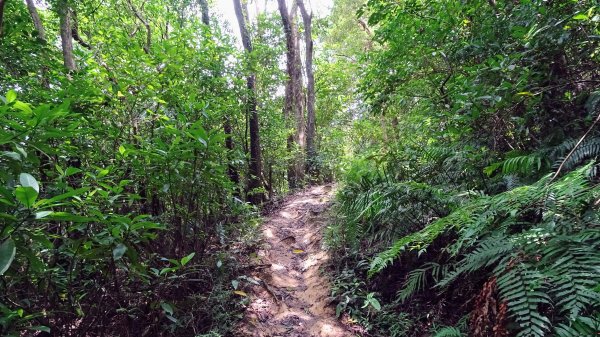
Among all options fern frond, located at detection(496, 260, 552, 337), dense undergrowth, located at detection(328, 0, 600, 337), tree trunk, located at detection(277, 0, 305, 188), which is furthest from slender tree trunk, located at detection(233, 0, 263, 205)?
fern frond, located at detection(496, 260, 552, 337)

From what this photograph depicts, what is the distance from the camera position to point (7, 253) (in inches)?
60.4

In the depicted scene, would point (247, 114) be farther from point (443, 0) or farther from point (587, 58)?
point (587, 58)

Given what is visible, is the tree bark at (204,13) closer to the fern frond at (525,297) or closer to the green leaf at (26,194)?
the green leaf at (26,194)

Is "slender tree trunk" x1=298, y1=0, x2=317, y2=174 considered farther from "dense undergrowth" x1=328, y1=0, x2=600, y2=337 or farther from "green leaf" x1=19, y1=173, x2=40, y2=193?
"green leaf" x1=19, y1=173, x2=40, y2=193

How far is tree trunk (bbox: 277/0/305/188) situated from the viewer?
11.3m

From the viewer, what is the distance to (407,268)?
356 centimetres

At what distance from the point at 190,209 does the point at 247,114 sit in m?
4.68

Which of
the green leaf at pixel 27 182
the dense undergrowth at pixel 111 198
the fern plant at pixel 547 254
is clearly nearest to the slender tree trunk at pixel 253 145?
the dense undergrowth at pixel 111 198

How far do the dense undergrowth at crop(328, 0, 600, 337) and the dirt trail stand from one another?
12.2 inches

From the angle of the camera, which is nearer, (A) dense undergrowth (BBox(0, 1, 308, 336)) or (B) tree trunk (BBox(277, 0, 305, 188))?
(A) dense undergrowth (BBox(0, 1, 308, 336))

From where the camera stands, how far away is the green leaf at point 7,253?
4.87 feet

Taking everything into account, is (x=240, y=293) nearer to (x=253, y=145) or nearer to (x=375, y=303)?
(x=375, y=303)

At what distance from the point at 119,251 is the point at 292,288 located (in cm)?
269

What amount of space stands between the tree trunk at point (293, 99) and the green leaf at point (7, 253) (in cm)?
991
